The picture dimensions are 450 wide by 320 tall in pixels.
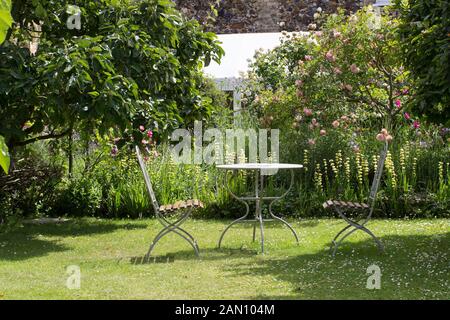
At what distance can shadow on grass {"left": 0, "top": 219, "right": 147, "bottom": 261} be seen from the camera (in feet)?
25.1

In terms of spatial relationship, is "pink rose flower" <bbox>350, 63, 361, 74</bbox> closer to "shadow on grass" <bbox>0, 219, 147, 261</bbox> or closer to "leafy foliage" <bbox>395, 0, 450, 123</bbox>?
"leafy foliage" <bbox>395, 0, 450, 123</bbox>

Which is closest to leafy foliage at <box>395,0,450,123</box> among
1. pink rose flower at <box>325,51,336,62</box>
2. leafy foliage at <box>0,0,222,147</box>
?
leafy foliage at <box>0,0,222,147</box>

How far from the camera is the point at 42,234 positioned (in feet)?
29.5

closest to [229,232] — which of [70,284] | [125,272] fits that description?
[125,272]

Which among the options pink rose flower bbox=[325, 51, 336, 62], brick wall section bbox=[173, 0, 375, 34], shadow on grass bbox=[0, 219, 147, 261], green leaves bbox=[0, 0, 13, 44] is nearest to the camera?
green leaves bbox=[0, 0, 13, 44]

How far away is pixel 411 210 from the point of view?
9.98 metres

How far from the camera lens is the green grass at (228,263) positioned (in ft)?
18.1

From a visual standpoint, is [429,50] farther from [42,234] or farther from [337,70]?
[42,234]

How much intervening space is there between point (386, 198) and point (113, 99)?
14.8 ft

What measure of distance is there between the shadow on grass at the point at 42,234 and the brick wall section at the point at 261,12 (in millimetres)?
13226

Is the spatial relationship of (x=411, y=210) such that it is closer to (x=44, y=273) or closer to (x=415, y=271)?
(x=415, y=271)

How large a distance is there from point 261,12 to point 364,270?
16.9 meters

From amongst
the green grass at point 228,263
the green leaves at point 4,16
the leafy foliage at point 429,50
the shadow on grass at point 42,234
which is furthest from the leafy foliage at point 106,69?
the green leaves at point 4,16

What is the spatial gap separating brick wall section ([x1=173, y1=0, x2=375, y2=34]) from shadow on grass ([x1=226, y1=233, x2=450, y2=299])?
14.9 m
